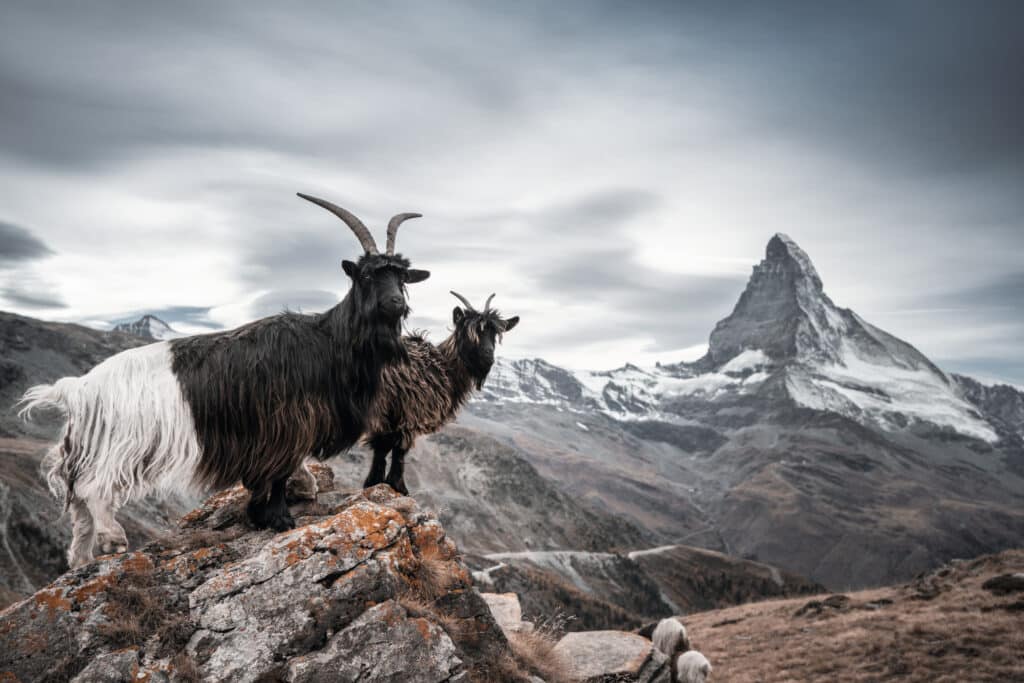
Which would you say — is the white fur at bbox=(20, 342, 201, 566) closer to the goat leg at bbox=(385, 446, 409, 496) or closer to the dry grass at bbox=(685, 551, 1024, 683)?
the goat leg at bbox=(385, 446, 409, 496)

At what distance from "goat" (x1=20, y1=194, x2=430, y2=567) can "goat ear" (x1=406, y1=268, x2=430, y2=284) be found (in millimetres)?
14

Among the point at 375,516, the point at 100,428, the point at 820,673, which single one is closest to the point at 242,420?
the point at 100,428

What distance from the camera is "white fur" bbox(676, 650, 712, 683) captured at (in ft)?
46.1

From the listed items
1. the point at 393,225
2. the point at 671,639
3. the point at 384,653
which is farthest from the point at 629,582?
the point at 384,653

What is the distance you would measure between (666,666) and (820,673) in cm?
868

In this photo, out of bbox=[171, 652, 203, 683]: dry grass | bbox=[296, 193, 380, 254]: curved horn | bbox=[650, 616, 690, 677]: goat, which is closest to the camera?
bbox=[171, 652, 203, 683]: dry grass

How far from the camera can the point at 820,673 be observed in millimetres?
17312

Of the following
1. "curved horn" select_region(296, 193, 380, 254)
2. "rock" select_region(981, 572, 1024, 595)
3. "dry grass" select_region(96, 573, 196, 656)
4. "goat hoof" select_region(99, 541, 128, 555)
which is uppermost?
"curved horn" select_region(296, 193, 380, 254)

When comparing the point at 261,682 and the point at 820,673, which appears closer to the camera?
the point at 261,682

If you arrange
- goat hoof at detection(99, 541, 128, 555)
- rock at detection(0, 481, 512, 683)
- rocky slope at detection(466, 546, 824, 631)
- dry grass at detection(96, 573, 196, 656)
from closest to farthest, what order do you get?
rock at detection(0, 481, 512, 683) < dry grass at detection(96, 573, 196, 656) < goat hoof at detection(99, 541, 128, 555) < rocky slope at detection(466, 546, 824, 631)

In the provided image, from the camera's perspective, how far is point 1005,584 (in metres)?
19.9

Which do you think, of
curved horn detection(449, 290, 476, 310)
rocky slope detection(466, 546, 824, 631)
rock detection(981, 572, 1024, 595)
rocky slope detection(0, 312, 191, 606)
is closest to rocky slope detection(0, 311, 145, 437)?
rocky slope detection(0, 312, 191, 606)

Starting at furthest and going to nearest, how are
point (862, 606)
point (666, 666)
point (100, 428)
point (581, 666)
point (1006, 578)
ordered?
point (862, 606)
point (1006, 578)
point (666, 666)
point (581, 666)
point (100, 428)

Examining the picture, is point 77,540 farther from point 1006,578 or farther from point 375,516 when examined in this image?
point 1006,578
